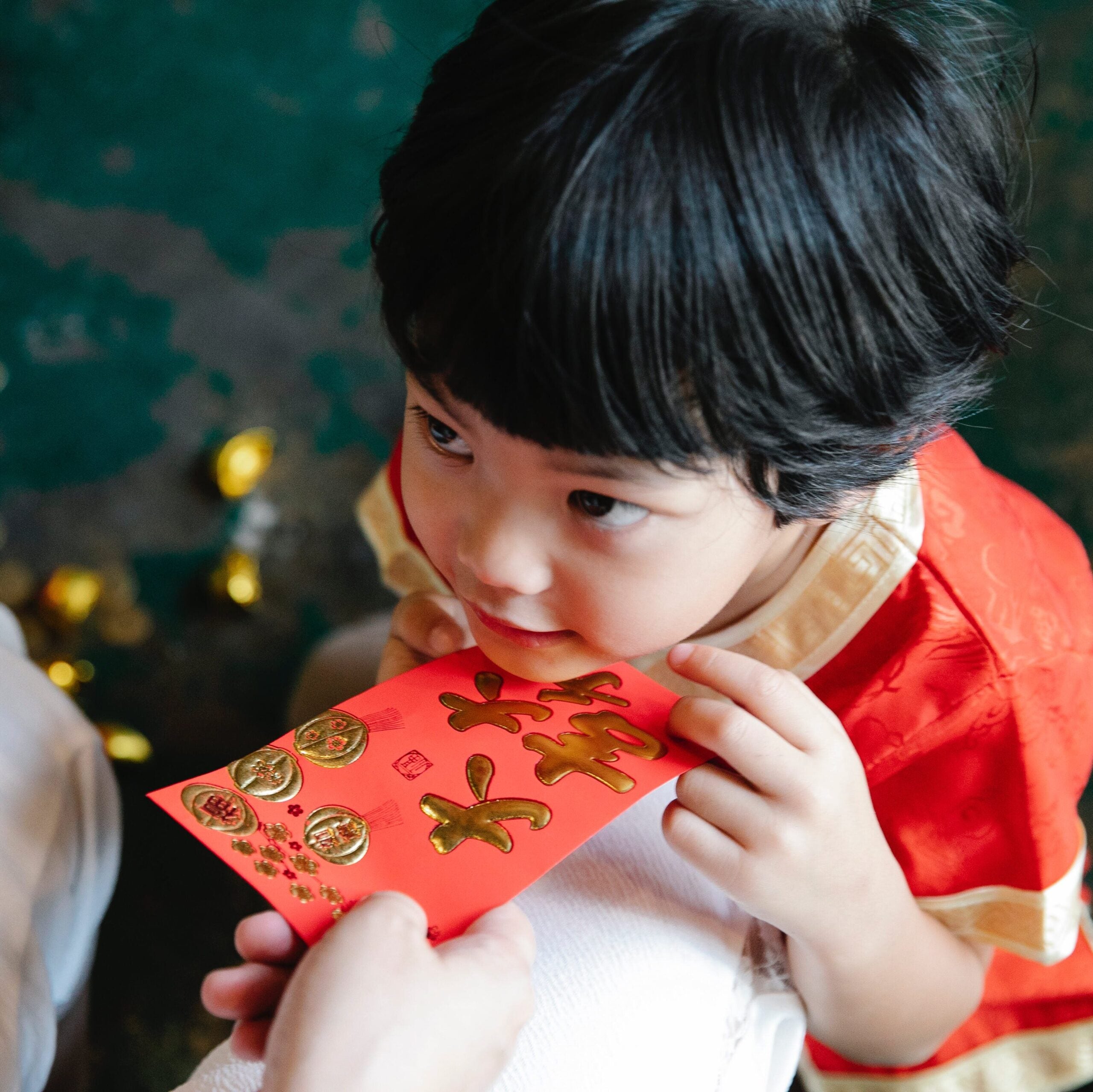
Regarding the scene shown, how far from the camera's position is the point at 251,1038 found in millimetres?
458

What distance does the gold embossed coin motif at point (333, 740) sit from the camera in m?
0.52

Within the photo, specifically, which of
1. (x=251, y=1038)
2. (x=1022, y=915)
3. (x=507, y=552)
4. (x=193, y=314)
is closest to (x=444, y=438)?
(x=507, y=552)

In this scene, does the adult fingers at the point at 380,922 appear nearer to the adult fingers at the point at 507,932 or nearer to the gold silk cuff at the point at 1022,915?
the adult fingers at the point at 507,932

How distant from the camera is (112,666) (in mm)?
1074

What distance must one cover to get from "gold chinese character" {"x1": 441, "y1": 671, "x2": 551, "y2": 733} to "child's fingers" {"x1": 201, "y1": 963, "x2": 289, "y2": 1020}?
0.15 metres

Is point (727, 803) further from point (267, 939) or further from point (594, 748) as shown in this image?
point (267, 939)

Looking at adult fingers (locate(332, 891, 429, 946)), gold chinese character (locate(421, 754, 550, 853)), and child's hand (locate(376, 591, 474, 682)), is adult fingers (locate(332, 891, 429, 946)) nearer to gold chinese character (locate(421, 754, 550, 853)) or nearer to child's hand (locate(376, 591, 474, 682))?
gold chinese character (locate(421, 754, 550, 853))

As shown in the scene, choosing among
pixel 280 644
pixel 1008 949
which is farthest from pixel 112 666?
pixel 1008 949

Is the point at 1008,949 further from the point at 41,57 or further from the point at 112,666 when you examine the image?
the point at 41,57

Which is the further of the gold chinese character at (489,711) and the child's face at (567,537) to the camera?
the gold chinese character at (489,711)

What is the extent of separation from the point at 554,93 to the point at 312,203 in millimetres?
805


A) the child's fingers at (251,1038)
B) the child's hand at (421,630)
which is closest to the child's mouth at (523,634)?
the child's hand at (421,630)

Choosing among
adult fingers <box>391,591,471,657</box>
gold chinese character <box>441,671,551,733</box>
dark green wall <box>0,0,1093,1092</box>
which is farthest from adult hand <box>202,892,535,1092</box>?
dark green wall <box>0,0,1093,1092</box>

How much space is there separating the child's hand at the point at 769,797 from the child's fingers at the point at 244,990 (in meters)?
0.20
